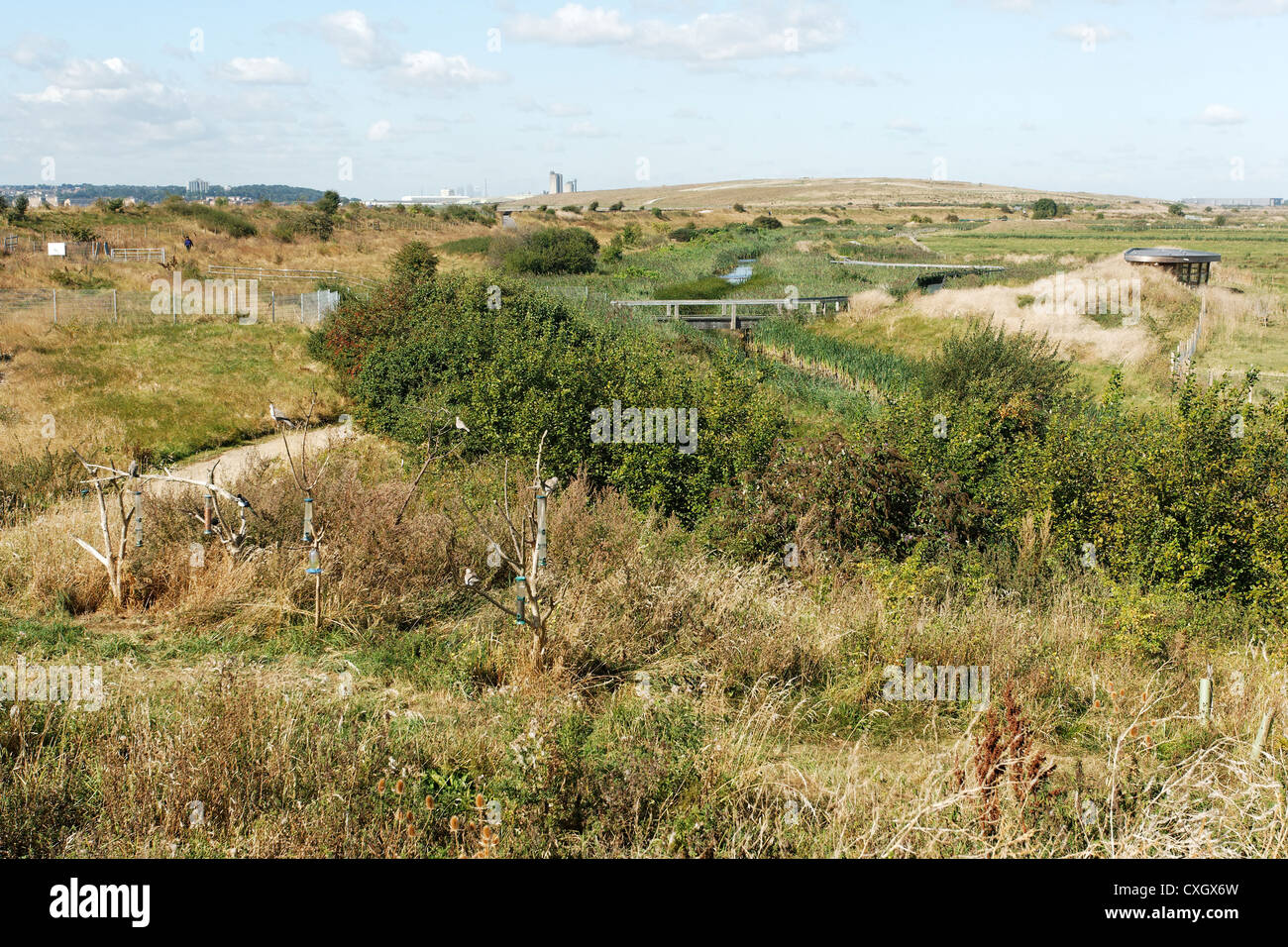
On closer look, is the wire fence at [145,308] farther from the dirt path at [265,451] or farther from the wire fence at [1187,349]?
the wire fence at [1187,349]

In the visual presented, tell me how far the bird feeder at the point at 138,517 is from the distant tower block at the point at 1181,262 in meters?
32.7

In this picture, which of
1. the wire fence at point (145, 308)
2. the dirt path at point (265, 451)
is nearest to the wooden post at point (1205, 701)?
the dirt path at point (265, 451)

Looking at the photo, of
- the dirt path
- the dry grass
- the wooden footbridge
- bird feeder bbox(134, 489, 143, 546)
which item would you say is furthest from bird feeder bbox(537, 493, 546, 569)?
the wooden footbridge

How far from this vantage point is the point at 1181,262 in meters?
32.8

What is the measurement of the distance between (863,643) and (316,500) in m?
4.88

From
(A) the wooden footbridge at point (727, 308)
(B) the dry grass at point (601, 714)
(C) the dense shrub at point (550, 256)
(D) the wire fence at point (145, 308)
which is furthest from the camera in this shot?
(C) the dense shrub at point (550, 256)

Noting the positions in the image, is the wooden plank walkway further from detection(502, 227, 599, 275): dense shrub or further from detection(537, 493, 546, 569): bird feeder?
detection(537, 493, 546, 569): bird feeder

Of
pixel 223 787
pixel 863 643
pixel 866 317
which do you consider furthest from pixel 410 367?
pixel 866 317

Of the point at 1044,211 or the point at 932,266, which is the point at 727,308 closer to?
the point at 932,266

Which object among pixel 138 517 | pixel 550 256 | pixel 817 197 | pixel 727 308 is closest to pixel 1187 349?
pixel 727 308

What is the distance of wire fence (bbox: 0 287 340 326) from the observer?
2412 centimetres

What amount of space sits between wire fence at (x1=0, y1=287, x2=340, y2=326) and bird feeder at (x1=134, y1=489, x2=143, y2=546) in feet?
56.8

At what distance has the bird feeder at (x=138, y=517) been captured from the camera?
8070mm

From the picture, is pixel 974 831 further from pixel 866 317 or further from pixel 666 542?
pixel 866 317
